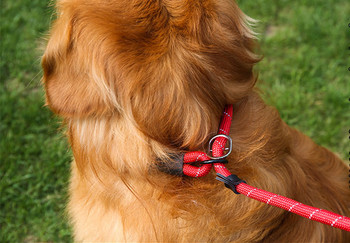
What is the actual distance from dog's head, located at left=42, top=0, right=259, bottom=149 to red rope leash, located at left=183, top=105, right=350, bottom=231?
6cm

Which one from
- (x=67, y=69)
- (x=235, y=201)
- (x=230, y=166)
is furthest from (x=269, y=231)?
(x=67, y=69)

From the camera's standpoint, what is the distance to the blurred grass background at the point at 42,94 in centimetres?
331

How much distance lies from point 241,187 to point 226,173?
8 centimetres

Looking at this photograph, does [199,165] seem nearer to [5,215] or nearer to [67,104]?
[67,104]

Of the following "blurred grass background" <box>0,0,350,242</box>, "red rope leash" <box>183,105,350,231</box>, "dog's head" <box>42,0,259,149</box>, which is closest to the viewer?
"red rope leash" <box>183,105,350,231</box>

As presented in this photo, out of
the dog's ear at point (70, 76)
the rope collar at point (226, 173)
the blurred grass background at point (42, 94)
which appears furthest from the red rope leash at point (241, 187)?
the blurred grass background at point (42, 94)

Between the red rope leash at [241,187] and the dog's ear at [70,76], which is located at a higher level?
the dog's ear at [70,76]

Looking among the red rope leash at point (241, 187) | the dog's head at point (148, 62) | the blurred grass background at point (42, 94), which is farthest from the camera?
the blurred grass background at point (42, 94)

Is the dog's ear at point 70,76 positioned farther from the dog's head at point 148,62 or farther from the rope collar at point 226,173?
the rope collar at point 226,173

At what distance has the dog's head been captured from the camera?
1587mm

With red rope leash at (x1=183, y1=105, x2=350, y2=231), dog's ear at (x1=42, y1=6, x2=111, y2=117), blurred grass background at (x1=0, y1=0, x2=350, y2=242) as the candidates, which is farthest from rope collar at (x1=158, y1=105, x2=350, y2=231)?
blurred grass background at (x1=0, y1=0, x2=350, y2=242)

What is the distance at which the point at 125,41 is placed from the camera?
5.18 ft

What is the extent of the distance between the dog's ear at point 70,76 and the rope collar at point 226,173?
0.39 metres

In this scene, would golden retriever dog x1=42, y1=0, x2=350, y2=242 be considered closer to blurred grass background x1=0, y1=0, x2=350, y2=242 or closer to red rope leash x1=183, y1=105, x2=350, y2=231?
red rope leash x1=183, y1=105, x2=350, y2=231
